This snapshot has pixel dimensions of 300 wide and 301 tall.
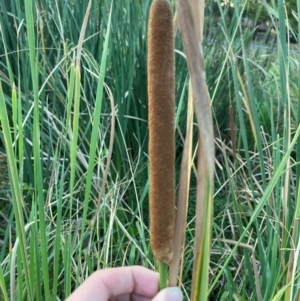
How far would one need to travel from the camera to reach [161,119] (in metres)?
0.32

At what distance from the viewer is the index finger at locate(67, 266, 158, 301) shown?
0.56 meters

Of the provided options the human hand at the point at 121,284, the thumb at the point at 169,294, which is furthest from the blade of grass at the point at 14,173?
the thumb at the point at 169,294

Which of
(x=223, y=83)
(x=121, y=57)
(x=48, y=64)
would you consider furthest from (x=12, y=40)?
(x=223, y=83)

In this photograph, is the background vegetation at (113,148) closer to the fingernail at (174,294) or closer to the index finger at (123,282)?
the index finger at (123,282)

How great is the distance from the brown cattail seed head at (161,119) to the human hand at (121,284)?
23cm

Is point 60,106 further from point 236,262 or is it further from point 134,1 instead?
point 236,262

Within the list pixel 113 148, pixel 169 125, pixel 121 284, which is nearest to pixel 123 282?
pixel 121 284

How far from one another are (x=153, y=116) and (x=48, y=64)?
83 centimetres

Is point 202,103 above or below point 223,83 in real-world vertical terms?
above

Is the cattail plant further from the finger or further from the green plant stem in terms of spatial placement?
the finger

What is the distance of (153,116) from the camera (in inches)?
12.6

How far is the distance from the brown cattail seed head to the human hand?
0.75 feet

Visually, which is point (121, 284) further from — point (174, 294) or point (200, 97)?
point (200, 97)

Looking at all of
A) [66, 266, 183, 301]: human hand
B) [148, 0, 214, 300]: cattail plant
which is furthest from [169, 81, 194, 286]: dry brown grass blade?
[66, 266, 183, 301]: human hand
